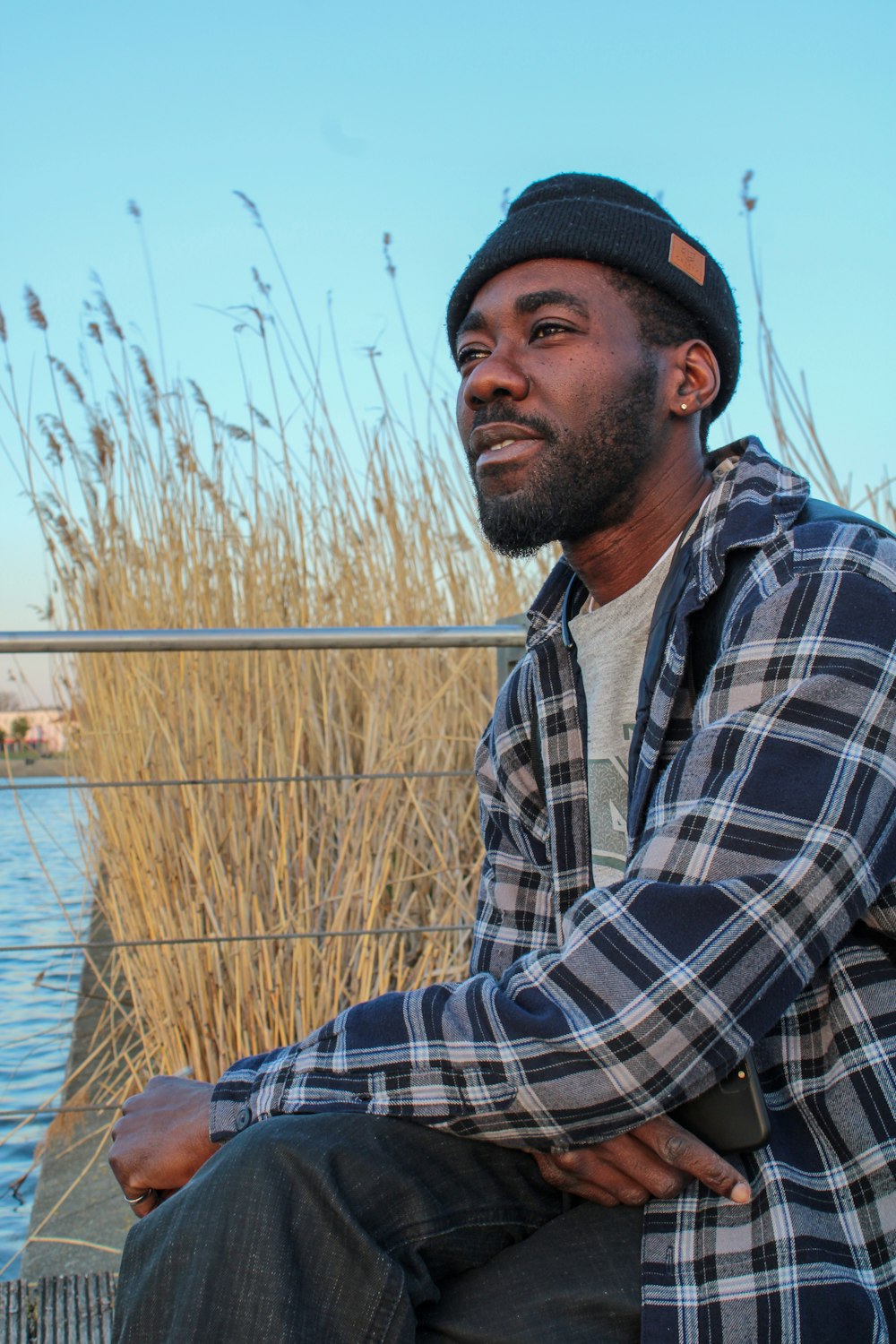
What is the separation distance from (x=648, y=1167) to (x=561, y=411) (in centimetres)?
84

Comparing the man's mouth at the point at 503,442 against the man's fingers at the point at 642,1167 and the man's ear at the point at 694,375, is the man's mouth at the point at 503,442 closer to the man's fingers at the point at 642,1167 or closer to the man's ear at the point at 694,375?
the man's ear at the point at 694,375

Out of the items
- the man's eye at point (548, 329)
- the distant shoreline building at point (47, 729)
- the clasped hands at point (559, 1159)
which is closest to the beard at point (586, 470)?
the man's eye at point (548, 329)

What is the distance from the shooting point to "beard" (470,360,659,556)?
1.42m

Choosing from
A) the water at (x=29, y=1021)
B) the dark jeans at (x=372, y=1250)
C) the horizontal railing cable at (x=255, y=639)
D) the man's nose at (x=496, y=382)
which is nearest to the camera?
the dark jeans at (x=372, y=1250)

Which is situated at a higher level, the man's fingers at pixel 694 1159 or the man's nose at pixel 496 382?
the man's nose at pixel 496 382

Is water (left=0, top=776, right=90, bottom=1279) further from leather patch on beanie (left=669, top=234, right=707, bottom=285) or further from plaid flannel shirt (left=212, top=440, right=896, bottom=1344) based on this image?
leather patch on beanie (left=669, top=234, right=707, bottom=285)

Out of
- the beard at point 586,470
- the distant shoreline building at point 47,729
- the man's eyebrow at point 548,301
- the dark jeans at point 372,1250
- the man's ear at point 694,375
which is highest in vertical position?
the man's eyebrow at point 548,301

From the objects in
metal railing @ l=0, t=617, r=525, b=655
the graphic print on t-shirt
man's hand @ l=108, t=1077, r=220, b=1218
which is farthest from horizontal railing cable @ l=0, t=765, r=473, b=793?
man's hand @ l=108, t=1077, r=220, b=1218

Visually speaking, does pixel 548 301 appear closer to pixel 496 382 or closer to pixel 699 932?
pixel 496 382

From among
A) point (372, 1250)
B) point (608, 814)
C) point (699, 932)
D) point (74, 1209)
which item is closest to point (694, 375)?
point (608, 814)

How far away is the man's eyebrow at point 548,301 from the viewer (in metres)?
1.46

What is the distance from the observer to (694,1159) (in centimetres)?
96

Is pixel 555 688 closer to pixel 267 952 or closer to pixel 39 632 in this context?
pixel 39 632

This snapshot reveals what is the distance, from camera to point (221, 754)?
272cm
